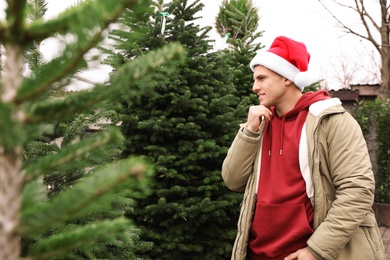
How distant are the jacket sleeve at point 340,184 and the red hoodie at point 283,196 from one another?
10 centimetres

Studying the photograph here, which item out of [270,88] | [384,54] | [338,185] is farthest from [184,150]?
[384,54]

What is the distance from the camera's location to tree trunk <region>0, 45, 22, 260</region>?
668mm

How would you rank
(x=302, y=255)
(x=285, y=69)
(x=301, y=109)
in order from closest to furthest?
(x=302, y=255), (x=301, y=109), (x=285, y=69)

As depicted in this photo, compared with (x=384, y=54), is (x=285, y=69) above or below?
above

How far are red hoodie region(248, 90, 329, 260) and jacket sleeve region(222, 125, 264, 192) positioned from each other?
8 centimetres

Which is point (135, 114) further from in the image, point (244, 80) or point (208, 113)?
point (244, 80)

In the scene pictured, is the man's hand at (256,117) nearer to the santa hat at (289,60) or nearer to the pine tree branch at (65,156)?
the santa hat at (289,60)

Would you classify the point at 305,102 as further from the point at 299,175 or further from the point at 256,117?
the point at 299,175

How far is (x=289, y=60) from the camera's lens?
2.83 meters

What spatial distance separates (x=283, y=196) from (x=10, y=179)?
6.62 ft

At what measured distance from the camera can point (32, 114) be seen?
682 millimetres

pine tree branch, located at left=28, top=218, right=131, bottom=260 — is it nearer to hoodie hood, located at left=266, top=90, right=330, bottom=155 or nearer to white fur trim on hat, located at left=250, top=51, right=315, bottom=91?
hoodie hood, located at left=266, top=90, right=330, bottom=155

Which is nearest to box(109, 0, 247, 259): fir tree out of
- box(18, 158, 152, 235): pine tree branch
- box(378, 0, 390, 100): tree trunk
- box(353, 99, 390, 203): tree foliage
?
box(18, 158, 152, 235): pine tree branch

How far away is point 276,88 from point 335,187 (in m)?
0.67
